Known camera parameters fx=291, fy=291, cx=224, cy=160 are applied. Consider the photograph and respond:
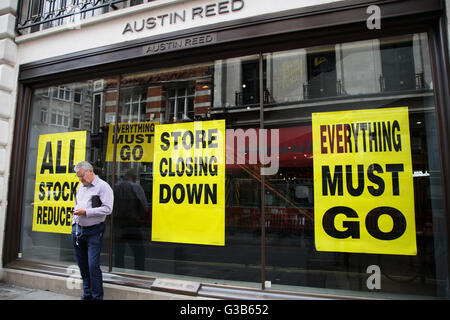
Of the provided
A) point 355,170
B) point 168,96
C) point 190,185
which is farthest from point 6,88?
point 355,170

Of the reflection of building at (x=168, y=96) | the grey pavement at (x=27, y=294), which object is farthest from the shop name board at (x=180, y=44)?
the grey pavement at (x=27, y=294)

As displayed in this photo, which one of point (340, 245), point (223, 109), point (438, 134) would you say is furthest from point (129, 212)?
point (438, 134)

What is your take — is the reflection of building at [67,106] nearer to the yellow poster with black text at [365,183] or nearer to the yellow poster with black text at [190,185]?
the yellow poster with black text at [190,185]

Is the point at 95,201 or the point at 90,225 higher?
the point at 95,201

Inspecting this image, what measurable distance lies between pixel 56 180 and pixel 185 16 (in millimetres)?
4087

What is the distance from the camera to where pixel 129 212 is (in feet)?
19.4

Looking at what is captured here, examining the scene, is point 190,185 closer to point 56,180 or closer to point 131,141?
point 131,141

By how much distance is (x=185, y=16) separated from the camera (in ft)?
16.1

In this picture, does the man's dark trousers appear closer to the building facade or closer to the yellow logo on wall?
the building facade

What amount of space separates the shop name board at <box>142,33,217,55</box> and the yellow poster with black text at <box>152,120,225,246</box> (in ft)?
4.30

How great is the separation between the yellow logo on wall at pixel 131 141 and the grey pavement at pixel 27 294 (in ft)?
8.28

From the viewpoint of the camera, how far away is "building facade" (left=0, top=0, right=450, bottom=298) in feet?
13.1

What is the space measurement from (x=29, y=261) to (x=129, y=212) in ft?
6.85

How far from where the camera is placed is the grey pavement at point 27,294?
473 centimetres
